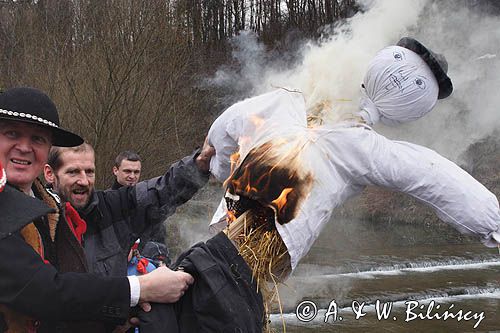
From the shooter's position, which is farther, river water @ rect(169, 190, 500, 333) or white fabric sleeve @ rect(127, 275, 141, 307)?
river water @ rect(169, 190, 500, 333)

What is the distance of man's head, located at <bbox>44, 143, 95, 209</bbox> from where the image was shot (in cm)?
301

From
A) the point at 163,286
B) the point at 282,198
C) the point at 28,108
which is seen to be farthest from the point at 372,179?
the point at 28,108

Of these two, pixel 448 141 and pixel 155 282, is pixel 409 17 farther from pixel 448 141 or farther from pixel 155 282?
pixel 155 282

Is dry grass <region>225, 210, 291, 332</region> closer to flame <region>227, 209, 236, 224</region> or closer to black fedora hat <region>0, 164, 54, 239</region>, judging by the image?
flame <region>227, 209, 236, 224</region>

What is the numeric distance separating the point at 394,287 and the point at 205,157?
31.1 feet

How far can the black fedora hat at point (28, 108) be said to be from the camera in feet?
6.78

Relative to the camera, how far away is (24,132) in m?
2.17

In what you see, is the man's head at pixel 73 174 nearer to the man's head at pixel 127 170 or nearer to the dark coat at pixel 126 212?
the dark coat at pixel 126 212

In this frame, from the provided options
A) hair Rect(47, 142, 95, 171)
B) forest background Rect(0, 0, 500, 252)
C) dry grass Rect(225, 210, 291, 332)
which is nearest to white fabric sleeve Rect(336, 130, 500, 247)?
dry grass Rect(225, 210, 291, 332)

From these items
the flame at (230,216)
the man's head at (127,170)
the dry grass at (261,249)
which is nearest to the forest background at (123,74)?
the man's head at (127,170)

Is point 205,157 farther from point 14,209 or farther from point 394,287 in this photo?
point 394,287

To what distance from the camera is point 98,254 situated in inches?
111

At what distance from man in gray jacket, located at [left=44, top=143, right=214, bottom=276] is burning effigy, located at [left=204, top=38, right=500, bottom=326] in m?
0.64

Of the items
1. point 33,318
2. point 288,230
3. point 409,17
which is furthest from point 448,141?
point 33,318
